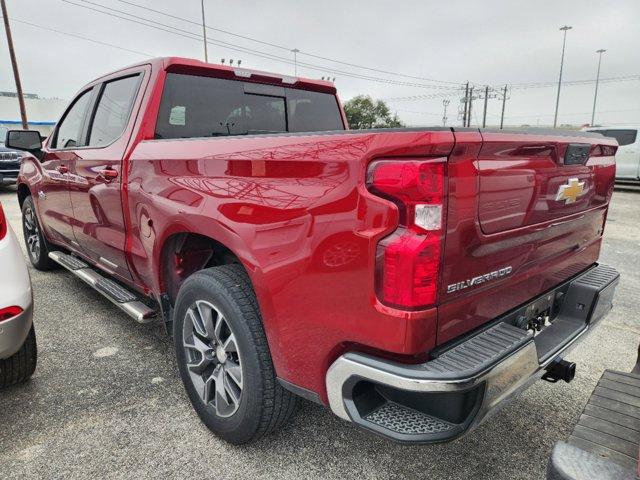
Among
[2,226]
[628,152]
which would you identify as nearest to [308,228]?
[2,226]

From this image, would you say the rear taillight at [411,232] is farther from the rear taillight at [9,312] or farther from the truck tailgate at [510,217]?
the rear taillight at [9,312]

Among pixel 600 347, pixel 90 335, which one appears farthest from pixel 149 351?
pixel 600 347

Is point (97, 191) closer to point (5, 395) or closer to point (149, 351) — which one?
point (149, 351)

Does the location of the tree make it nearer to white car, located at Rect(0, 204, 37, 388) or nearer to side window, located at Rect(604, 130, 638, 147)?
side window, located at Rect(604, 130, 638, 147)

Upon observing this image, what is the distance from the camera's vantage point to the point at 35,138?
165 inches

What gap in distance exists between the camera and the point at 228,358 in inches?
84.0

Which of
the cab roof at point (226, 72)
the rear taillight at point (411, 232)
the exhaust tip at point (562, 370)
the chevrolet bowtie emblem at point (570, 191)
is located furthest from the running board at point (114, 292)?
the chevrolet bowtie emblem at point (570, 191)

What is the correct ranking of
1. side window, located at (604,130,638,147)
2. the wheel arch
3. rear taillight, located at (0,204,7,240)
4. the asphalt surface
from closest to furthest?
the asphalt surface → rear taillight, located at (0,204,7,240) → the wheel arch → side window, located at (604,130,638,147)

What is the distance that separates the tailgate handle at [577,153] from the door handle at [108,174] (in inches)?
97.6

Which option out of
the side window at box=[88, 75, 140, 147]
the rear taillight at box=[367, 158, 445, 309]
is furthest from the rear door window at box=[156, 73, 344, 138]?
the rear taillight at box=[367, 158, 445, 309]

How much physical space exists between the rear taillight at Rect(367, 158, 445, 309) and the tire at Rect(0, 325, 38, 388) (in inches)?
86.2

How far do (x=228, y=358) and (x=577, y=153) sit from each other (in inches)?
71.2

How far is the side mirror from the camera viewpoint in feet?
13.4

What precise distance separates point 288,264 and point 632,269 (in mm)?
5210
